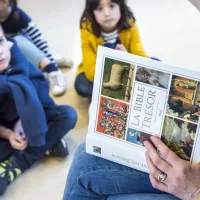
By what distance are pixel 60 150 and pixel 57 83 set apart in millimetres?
382

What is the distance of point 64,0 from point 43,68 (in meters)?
0.79

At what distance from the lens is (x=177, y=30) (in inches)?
80.4

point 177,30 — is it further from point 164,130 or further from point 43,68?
point 164,130

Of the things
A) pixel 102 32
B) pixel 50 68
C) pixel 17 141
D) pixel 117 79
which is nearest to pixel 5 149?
pixel 17 141

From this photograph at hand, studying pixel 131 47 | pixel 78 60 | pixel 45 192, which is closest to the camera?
pixel 45 192

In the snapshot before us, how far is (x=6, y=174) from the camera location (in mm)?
1299

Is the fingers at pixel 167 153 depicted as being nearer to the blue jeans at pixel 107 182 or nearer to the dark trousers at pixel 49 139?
the blue jeans at pixel 107 182

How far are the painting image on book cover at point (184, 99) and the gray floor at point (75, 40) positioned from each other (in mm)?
638

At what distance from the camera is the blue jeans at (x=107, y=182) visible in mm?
848

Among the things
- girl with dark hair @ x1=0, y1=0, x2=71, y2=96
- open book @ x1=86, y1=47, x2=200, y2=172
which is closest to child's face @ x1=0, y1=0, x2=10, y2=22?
girl with dark hair @ x1=0, y1=0, x2=71, y2=96

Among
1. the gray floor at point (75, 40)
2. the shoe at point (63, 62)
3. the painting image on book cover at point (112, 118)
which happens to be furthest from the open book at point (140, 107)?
the shoe at point (63, 62)

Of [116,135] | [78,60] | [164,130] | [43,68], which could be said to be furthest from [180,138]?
[78,60]

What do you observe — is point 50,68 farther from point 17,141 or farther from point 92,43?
point 17,141

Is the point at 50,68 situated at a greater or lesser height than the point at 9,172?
greater
